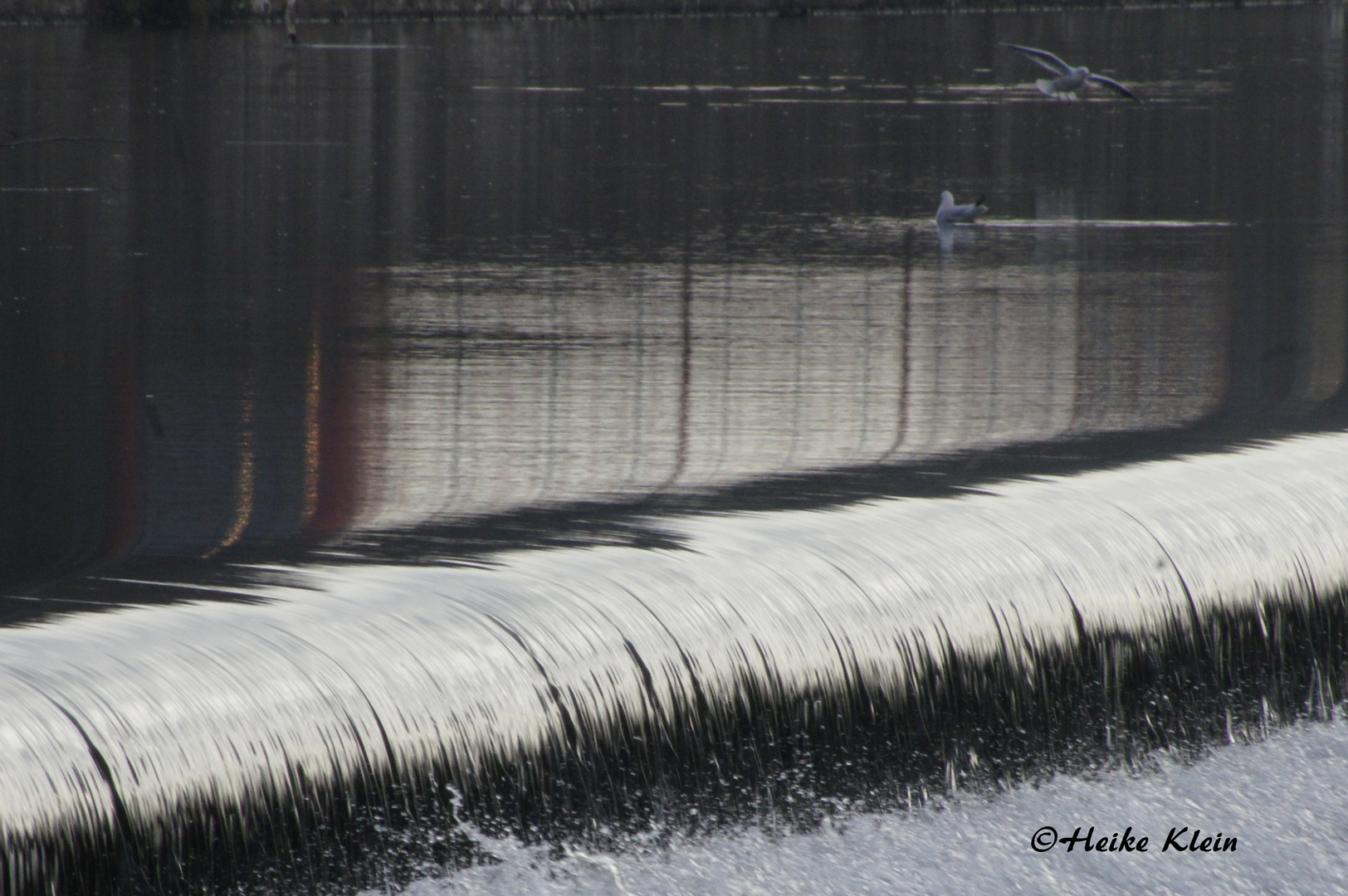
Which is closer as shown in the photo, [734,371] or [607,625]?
[607,625]

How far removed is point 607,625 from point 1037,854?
1249 millimetres

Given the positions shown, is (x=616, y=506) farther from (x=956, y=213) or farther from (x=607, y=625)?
(x=956, y=213)

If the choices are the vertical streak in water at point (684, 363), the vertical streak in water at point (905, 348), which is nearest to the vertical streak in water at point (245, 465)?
the vertical streak in water at point (684, 363)

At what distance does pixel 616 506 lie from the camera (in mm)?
5797

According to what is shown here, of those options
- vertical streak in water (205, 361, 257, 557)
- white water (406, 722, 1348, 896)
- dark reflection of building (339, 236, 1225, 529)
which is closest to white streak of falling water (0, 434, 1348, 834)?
white water (406, 722, 1348, 896)

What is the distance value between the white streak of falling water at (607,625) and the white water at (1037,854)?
1.14 ft

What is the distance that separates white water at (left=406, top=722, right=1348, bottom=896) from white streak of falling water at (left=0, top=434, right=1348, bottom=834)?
0.35m

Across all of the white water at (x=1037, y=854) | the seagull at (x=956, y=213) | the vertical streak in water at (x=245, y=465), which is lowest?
the white water at (x=1037, y=854)

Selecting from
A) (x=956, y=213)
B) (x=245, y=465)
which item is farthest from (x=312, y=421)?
(x=956, y=213)

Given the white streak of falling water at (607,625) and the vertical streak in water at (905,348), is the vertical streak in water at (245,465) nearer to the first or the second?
the white streak of falling water at (607,625)

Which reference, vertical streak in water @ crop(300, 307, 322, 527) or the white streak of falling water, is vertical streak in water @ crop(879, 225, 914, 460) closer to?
the white streak of falling water

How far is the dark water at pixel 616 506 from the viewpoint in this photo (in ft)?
14.1

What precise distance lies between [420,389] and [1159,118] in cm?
1371

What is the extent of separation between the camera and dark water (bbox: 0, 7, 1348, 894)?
430cm
